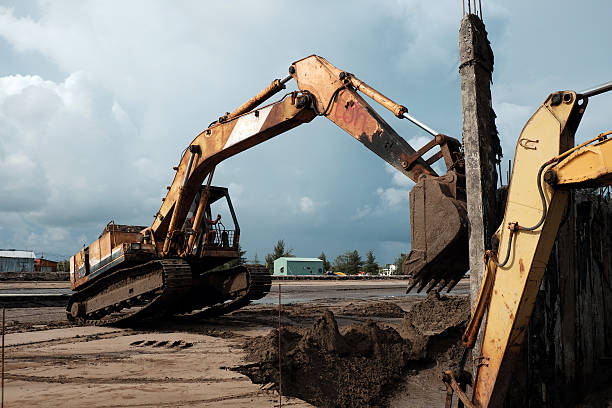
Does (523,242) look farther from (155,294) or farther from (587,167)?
(155,294)

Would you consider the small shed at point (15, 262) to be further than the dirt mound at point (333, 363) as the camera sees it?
Yes

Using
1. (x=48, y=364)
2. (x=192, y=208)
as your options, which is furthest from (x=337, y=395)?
(x=192, y=208)

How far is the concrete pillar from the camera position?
452 cm

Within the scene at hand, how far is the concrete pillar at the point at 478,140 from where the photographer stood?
452 cm

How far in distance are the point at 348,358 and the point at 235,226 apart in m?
5.07

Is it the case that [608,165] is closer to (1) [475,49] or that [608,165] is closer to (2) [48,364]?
(1) [475,49]

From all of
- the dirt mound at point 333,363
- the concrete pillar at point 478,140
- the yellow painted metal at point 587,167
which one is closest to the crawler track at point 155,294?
the dirt mound at point 333,363

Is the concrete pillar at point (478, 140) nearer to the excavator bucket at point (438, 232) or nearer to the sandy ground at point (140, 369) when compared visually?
the excavator bucket at point (438, 232)

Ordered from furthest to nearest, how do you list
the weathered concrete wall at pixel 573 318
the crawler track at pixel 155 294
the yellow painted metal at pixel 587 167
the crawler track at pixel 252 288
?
the crawler track at pixel 252 288, the crawler track at pixel 155 294, the weathered concrete wall at pixel 573 318, the yellow painted metal at pixel 587 167

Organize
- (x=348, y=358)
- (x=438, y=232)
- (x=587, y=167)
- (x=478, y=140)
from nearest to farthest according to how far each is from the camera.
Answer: (x=587, y=167) < (x=438, y=232) < (x=478, y=140) < (x=348, y=358)

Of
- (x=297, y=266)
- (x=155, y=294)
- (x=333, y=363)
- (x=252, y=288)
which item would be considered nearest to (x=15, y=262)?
(x=297, y=266)

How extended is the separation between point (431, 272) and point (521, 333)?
3.11ft

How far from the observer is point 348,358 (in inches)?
268

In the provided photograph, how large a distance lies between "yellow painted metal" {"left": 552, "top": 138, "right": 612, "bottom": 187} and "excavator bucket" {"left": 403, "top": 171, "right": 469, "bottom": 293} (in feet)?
3.46
